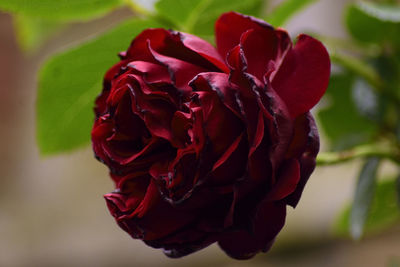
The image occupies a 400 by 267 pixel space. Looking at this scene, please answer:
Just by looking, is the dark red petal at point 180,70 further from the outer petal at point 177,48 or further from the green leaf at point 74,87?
the green leaf at point 74,87

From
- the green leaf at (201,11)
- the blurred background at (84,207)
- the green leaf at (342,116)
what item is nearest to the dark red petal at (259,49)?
the green leaf at (201,11)

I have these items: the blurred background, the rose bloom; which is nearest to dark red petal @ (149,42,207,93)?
the rose bloom

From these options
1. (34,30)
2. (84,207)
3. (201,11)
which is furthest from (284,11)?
(84,207)

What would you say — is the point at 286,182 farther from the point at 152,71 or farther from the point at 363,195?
the point at 363,195

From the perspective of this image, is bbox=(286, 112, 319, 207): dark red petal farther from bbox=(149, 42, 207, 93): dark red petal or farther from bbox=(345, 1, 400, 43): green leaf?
bbox=(345, 1, 400, 43): green leaf

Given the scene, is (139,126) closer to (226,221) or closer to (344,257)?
(226,221)

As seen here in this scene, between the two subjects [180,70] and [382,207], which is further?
[382,207]
